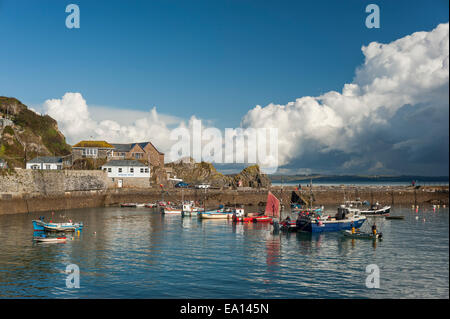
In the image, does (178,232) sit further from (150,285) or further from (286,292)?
(286,292)

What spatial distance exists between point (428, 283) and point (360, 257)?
390 inches

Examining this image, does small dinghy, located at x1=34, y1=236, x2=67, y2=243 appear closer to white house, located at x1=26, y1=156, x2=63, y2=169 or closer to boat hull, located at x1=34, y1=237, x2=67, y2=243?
boat hull, located at x1=34, y1=237, x2=67, y2=243

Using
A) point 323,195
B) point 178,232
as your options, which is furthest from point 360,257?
point 323,195

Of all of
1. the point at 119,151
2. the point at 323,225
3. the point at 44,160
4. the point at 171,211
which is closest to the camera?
the point at 323,225

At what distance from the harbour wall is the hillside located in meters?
23.0

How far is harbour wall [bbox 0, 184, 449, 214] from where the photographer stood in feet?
241

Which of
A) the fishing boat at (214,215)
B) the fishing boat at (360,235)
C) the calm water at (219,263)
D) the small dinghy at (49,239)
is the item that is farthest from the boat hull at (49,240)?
the fishing boat at (360,235)

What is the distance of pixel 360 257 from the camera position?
3775cm

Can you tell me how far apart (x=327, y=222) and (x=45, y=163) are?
75475 millimetres

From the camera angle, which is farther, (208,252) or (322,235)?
(322,235)

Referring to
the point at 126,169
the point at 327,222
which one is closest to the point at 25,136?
the point at 126,169

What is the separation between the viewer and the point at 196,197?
97250 mm

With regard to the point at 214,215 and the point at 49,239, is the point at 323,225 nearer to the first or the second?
the point at 214,215

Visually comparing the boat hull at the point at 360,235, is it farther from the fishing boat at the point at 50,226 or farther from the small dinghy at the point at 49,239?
the fishing boat at the point at 50,226
